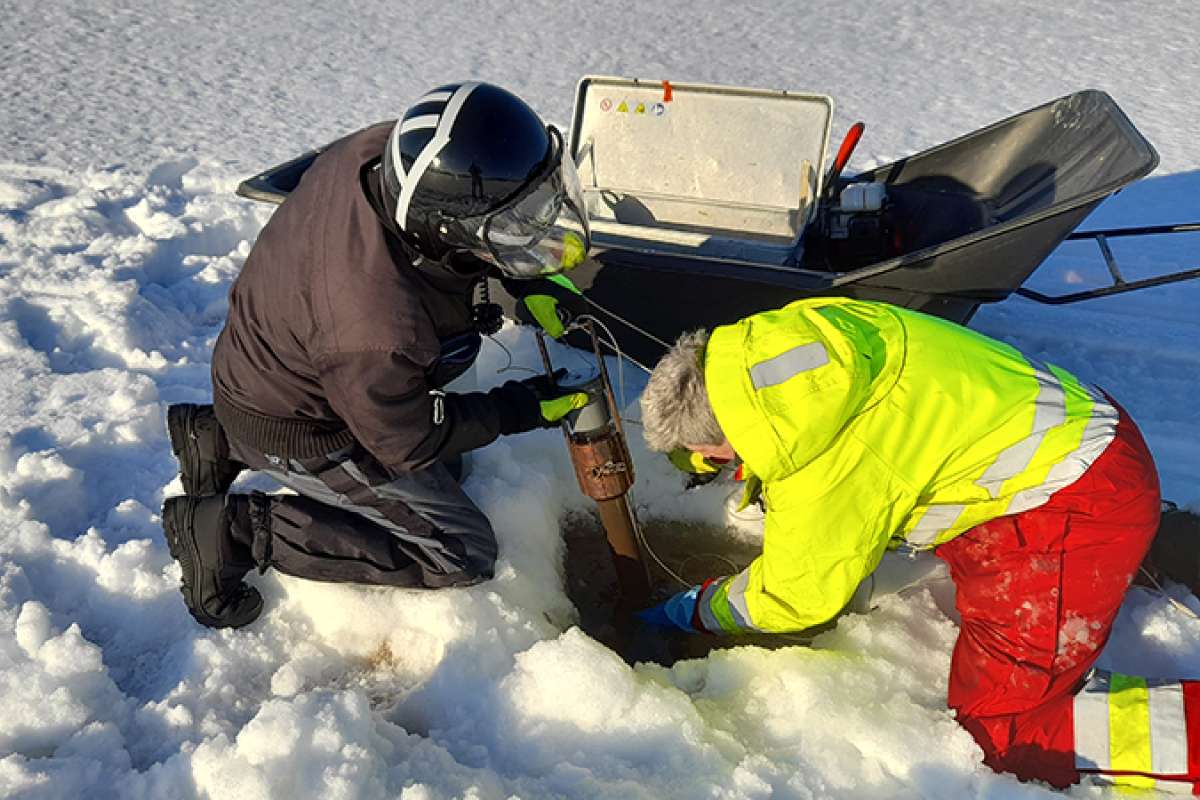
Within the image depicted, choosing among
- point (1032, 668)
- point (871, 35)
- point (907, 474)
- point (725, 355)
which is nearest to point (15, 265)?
point (725, 355)

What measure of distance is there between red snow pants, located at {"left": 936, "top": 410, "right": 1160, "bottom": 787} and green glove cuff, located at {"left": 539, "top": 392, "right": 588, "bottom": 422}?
109 cm

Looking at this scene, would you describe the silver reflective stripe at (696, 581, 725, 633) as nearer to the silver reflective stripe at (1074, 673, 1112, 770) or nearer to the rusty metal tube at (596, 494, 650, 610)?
the rusty metal tube at (596, 494, 650, 610)

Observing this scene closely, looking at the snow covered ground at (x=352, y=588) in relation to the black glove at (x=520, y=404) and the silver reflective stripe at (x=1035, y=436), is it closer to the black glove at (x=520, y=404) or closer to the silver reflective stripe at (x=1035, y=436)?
the black glove at (x=520, y=404)

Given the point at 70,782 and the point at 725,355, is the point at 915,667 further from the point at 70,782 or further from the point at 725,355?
the point at 70,782

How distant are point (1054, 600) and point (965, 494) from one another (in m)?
A: 0.36

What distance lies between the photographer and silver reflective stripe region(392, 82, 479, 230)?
1.95 metres

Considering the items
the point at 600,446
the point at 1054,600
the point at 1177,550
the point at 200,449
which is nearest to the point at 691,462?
the point at 600,446

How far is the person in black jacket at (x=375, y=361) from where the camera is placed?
198 centimetres

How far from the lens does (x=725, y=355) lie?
6.02 ft

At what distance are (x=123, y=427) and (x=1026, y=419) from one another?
2.81m

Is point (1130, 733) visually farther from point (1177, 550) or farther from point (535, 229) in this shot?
point (535, 229)

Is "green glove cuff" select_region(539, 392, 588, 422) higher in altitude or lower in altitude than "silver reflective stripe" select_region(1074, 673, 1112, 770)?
higher

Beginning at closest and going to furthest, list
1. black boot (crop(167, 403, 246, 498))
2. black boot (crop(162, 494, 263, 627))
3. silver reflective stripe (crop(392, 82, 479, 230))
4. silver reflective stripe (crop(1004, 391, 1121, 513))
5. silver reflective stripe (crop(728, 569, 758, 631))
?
silver reflective stripe (crop(392, 82, 479, 230)) < silver reflective stripe (crop(1004, 391, 1121, 513)) < silver reflective stripe (crop(728, 569, 758, 631)) < black boot (crop(162, 494, 263, 627)) < black boot (crop(167, 403, 246, 498))

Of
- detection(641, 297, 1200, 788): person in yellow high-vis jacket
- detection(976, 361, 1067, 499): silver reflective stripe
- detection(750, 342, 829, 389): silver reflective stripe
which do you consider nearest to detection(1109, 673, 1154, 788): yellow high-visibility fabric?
detection(641, 297, 1200, 788): person in yellow high-vis jacket
